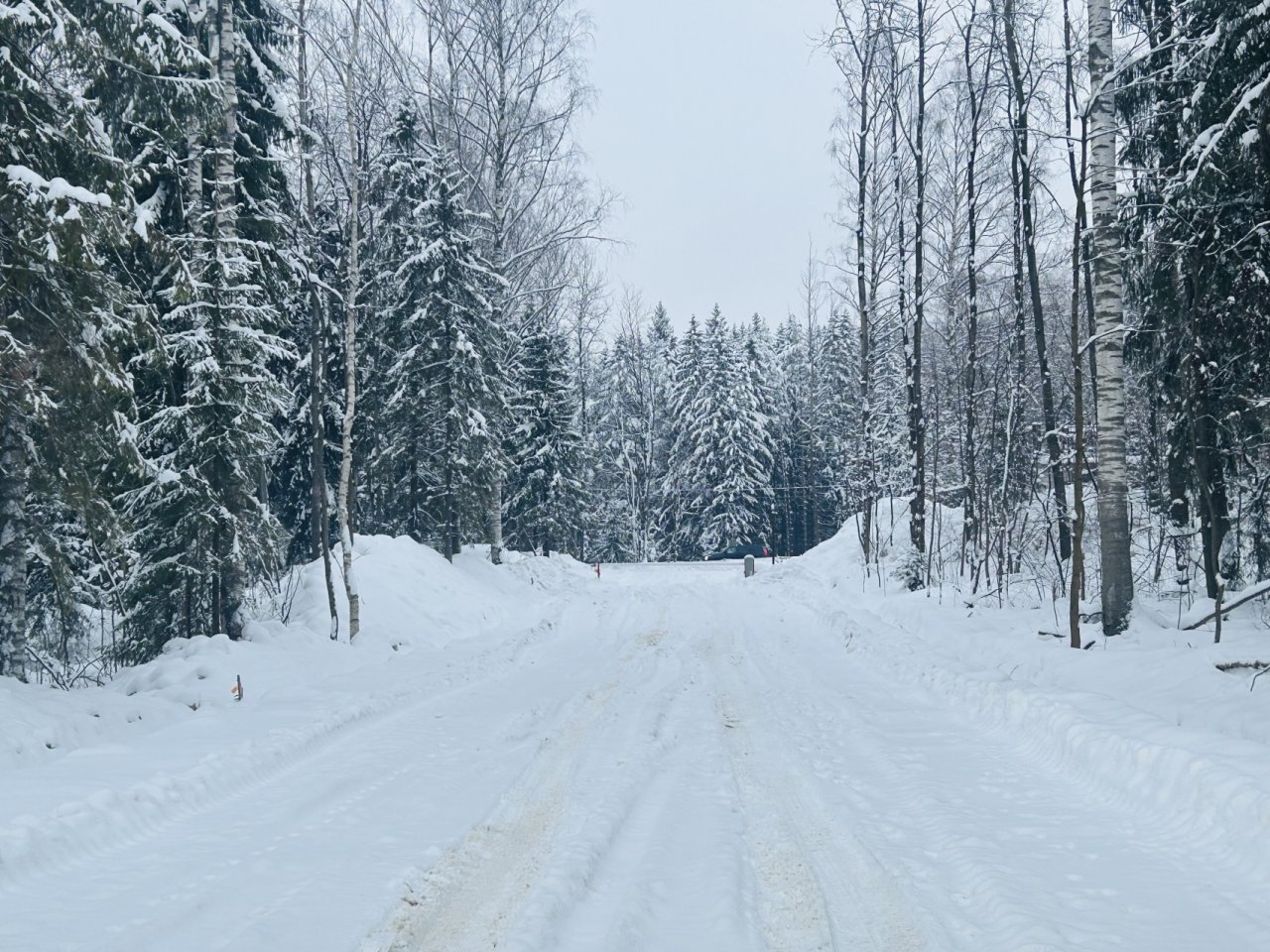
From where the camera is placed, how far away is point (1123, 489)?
9.53 metres

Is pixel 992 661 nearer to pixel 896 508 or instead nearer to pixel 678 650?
pixel 678 650

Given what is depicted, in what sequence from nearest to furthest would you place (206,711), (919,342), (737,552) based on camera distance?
1. (206,711)
2. (919,342)
3. (737,552)

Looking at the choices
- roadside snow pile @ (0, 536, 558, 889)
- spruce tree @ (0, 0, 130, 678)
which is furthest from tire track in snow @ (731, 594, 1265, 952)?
spruce tree @ (0, 0, 130, 678)

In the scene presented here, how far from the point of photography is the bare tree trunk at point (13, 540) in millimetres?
8094

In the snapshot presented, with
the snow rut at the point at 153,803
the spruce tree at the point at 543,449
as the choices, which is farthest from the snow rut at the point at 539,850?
the spruce tree at the point at 543,449

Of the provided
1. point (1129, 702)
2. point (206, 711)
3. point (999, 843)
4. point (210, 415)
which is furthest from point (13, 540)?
point (1129, 702)

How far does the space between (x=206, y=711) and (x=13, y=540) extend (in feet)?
8.62

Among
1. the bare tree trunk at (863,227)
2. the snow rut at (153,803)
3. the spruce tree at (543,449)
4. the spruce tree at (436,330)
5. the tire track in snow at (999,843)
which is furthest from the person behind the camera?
the spruce tree at (543,449)

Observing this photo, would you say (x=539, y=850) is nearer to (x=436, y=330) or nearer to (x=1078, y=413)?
(x=1078, y=413)

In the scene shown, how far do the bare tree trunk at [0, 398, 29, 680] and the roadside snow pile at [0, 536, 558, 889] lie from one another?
2.50ft

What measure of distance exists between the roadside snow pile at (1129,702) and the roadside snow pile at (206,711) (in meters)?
6.37

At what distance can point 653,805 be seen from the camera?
5.71 m

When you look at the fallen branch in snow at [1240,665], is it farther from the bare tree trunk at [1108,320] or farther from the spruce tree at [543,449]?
the spruce tree at [543,449]

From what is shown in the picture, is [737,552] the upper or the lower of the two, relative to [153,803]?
upper
